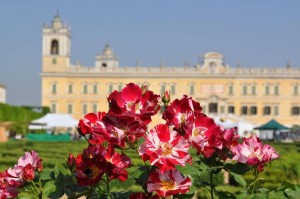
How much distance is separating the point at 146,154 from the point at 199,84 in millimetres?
53065

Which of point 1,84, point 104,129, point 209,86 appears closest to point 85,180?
point 104,129

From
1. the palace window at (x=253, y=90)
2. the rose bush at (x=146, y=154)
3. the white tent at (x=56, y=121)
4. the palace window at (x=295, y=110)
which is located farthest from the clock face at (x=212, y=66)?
the rose bush at (x=146, y=154)

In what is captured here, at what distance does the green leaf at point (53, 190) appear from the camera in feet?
7.13

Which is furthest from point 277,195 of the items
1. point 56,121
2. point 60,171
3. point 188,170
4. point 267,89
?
point 267,89

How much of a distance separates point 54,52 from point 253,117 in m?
17.8

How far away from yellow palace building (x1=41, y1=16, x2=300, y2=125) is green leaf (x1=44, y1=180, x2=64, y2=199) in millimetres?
51941

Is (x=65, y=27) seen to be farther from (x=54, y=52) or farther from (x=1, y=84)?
(x=1, y=84)

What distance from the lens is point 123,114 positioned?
6.54ft

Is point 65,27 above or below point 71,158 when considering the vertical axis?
above

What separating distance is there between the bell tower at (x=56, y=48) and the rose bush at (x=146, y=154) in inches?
2119

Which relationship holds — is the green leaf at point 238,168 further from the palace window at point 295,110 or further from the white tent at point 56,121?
the palace window at point 295,110

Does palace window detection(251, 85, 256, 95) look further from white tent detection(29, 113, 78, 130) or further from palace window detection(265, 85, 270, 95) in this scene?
white tent detection(29, 113, 78, 130)

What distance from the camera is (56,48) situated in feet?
185

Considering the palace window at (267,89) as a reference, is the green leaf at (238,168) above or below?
below
